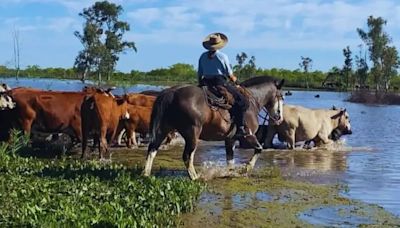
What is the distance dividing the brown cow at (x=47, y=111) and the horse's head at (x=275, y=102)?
411cm

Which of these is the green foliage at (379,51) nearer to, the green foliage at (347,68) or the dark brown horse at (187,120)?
the green foliage at (347,68)

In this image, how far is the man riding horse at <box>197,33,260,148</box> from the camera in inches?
463

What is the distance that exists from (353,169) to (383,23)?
69.2 m

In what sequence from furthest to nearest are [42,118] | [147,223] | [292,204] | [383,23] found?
[383,23], [42,118], [292,204], [147,223]

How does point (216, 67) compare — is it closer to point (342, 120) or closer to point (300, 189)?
point (300, 189)

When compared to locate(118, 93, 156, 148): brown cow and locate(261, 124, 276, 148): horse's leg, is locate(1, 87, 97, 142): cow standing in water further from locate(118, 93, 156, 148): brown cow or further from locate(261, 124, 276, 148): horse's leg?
locate(261, 124, 276, 148): horse's leg

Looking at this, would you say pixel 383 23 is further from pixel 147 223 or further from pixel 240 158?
pixel 147 223

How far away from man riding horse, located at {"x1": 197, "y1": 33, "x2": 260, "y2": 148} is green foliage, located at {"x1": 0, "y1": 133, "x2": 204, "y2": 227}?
187 cm

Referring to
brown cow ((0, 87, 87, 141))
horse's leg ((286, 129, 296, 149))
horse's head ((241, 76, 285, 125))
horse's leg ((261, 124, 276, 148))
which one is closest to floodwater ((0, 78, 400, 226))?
horse's leg ((286, 129, 296, 149))

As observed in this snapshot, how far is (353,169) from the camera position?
14.5 metres

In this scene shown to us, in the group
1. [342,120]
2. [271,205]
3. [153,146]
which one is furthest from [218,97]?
[342,120]

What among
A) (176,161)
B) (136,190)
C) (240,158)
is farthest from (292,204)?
(240,158)

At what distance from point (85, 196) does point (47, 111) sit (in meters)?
6.06

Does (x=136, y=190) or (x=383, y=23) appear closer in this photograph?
(x=136, y=190)
